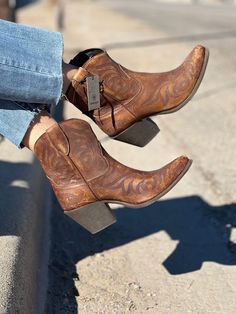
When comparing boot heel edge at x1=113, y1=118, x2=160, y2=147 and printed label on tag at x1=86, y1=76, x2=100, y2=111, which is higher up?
printed label on tag at x1=86, y1=76, x2=100, y2=111

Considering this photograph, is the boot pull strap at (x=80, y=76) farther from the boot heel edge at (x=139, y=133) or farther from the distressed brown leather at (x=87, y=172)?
the boot heel edge at (x=139, y=133)

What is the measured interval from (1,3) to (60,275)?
4139 millimetres

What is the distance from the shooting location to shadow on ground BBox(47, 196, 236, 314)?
2922mm

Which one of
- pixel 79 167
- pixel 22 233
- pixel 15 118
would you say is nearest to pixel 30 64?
pixel 15 118

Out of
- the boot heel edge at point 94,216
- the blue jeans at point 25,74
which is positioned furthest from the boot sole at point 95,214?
the blue jeans at point 25,74

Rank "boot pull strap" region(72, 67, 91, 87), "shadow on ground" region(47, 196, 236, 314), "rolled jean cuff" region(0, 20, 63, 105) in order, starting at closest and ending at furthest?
"rolled jean cuff" region(0, 20, 63, 105)
"boot pull strap" region(72, 67, 91, 87)
"shadow on ground" region(47, 196, 236, 314)

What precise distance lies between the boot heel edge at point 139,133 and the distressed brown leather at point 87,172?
0.26 metres

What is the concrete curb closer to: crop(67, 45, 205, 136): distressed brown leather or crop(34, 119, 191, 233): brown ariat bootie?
crop(34, 119, 191, 233): brown ariat bootie

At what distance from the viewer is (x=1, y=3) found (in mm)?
6438

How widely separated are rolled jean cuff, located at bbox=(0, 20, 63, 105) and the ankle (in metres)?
0.08

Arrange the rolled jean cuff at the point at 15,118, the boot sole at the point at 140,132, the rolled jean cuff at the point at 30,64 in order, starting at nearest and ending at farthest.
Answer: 1. the rolled jean cuff at the point at 30,64
2. the rolled jean cuff at the point at 15,118
3. the boot sole at the point at 140,132

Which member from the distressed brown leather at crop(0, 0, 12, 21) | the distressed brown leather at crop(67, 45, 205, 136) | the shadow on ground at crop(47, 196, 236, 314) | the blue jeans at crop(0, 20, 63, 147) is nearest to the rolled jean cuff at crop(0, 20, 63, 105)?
the blue jeans at crop(0, 20, 63, 147)

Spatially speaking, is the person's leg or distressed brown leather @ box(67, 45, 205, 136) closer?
the person's leg

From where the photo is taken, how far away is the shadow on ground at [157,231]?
292 cm
